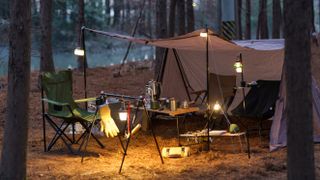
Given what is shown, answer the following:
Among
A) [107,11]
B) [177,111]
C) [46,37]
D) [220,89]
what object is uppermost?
[107,11]

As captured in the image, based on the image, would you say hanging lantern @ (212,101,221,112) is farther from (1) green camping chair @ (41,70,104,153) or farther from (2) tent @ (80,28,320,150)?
(1) green camping chair @ (41,70,104,153)

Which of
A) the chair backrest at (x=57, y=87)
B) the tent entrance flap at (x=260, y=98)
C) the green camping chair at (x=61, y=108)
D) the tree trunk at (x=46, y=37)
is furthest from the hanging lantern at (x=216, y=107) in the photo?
the tree trunk at (x=46, y=37)

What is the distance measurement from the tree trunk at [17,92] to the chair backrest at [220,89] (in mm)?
2866

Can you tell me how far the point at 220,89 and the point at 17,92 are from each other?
3150mm

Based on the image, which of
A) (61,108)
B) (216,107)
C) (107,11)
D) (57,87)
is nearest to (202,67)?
(216,107)

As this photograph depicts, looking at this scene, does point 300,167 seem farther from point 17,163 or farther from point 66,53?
point 66,53

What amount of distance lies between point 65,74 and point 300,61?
3.46 metres

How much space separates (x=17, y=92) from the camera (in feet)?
11.3

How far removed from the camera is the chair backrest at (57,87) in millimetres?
5480

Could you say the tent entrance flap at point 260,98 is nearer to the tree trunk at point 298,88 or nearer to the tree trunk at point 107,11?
the tree trunk at point 298,88

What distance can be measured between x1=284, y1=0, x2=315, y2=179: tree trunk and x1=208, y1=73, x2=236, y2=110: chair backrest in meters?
2.96

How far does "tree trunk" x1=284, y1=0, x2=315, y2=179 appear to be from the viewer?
9.41 feet

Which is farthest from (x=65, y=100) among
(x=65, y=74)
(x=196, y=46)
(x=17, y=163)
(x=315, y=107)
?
(x=315, y=107)

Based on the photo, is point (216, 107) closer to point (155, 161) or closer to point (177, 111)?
point (177, 111)
